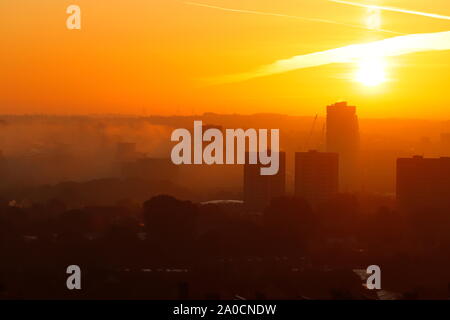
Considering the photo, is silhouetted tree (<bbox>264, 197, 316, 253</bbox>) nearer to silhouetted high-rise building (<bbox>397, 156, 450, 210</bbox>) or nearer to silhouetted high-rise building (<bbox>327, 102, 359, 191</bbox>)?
silhouetted high-rise building (<bbox>397, 156, 450, 210</bbox>)

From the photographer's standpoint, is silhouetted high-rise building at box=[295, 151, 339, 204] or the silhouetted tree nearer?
the silhouetted tree

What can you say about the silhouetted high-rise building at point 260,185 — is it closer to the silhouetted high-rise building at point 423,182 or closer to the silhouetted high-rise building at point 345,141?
the silhouetted high-rise building at point 345,141

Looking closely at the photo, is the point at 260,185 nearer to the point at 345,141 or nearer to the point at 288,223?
the point at 345,141

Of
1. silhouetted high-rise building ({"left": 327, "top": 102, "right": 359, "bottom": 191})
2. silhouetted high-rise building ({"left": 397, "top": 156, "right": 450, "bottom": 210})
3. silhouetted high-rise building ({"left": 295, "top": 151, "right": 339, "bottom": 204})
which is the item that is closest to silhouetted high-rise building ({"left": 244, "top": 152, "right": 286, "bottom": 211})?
silhouetted high-rise building ({"left": 295, "top": 151, "right": 339, "bottom": 204})

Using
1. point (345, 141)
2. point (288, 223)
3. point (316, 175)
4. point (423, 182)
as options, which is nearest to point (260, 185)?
point (316, 175)

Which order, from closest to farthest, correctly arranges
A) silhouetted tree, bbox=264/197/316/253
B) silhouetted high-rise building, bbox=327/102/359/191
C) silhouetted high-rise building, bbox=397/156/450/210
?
1. silhouetted tree, bbox=264/197/316/253
2. silhouetted high-rise building, bbox=397/156/450/210
3. silhouetted high-rise building, bbox=327/102/359/191
